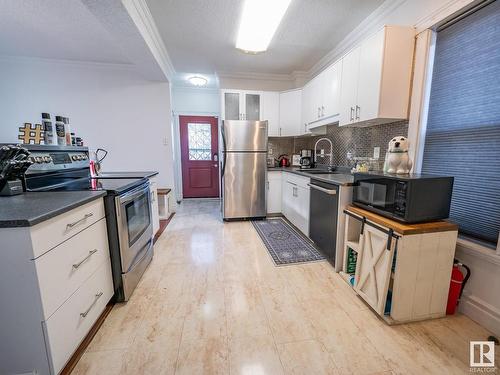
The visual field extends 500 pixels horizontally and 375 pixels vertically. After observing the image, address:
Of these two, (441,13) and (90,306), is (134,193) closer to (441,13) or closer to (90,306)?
(90,306)

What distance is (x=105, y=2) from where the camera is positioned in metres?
1.79

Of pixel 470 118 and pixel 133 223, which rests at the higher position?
pixel 470 118

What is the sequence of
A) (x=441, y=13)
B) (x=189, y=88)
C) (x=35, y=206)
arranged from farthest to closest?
1. (x=189, y=88)
2. (x=441, y=13)
3. (x=35, y=206)

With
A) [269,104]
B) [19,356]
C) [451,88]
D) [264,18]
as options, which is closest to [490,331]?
[451,88]

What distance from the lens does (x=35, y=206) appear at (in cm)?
109

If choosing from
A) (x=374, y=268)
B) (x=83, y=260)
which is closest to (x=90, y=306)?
(x=83, y=260)

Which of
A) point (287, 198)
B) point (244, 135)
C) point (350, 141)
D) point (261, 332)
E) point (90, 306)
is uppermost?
point (244, 135)

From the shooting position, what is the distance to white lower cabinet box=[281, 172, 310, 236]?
2.84 meters

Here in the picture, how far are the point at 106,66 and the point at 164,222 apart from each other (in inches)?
111

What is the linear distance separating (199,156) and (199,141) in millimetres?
363

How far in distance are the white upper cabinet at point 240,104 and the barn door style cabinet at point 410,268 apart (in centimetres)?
285

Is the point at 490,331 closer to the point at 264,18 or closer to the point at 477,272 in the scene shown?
the point at 477,272

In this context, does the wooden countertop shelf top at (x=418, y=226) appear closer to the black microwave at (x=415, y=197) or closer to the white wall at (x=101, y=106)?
the black microwave at (x=415, y=197)

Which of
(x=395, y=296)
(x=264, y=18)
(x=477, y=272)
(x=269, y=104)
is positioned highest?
(x=264, y=18)
